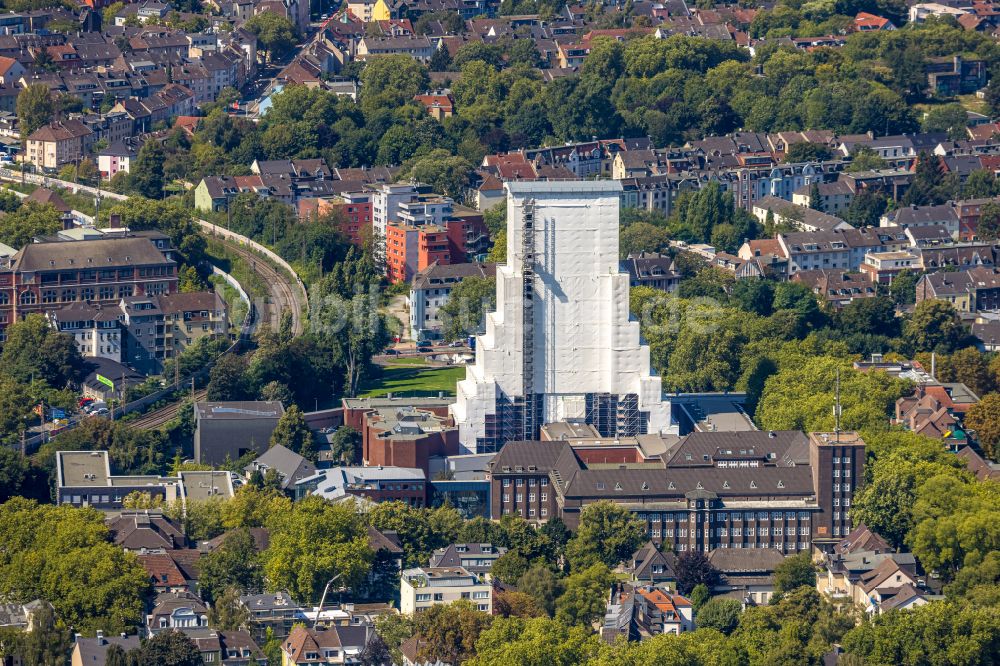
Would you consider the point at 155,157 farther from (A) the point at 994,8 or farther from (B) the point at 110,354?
(A) the point at 994,8

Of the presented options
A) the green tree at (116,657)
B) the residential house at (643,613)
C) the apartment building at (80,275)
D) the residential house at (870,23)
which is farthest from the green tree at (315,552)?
the residential house at (870,23)

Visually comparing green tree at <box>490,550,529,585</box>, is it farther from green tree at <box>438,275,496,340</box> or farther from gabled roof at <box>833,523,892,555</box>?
green tree at <box>438,275,496,340</box>

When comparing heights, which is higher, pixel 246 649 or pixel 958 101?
pixel 958 101

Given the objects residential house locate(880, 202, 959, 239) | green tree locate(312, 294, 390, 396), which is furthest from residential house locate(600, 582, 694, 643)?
residential house locate(880, 202, 959, 239)

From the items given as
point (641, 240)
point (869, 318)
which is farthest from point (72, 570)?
point (641, 240)

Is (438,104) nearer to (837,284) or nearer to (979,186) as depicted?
(979,186)

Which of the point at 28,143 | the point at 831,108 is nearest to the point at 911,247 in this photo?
the point at 831,108

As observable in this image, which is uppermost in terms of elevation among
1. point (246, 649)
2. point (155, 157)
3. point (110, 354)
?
point (155, 157)
